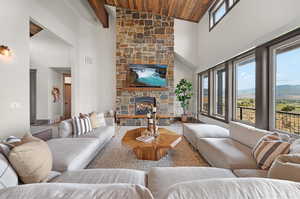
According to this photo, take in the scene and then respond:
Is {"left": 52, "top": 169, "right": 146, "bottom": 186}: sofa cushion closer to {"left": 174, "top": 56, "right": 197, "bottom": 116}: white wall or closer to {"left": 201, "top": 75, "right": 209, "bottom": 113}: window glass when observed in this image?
{"left": 201, "top": 75, "right": 209, "bottom": 113}: window glass

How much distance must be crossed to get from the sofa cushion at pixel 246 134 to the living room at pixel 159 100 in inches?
0.8

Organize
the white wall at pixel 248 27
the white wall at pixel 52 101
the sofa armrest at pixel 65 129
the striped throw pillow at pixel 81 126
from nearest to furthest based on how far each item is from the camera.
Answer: the white wall at pixel 248 27, the sofa armrest at pixel 65 129, the striped throw pillow at pixel 81 126, the white wall at pixel 52 101

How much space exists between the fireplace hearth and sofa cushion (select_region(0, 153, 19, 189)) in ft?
16.6

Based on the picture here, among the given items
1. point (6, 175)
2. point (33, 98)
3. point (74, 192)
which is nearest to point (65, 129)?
point (6, 175)

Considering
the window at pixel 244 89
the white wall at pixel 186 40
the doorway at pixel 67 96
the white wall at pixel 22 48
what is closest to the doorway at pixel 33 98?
the doorway at pixel 67 96

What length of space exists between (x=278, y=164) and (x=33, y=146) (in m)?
1.96

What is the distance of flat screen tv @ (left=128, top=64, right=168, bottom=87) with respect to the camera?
6.09 metres

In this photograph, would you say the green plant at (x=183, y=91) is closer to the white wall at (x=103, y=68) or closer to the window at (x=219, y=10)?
the window at (x=219, y=10)

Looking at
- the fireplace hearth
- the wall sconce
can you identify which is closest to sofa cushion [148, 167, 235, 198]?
the wall sconce

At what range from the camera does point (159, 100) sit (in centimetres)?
623

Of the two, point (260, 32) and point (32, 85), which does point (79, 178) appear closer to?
point (260, 32)

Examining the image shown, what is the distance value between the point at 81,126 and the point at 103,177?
208cm

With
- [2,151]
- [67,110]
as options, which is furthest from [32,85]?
[2,151]

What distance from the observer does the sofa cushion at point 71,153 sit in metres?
1.73
